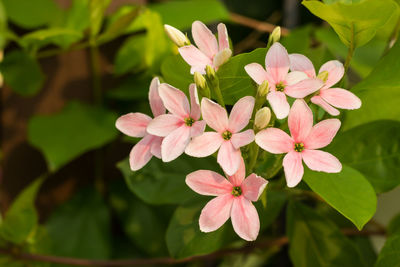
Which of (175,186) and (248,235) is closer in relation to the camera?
(248,235)

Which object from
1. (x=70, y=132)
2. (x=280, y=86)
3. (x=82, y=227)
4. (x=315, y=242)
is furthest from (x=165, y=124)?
(x=82, y=227)

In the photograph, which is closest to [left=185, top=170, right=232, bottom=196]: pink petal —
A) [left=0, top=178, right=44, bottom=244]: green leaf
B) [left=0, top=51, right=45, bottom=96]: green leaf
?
[left=0, top=178, right=44, bottom=244]: green leaf

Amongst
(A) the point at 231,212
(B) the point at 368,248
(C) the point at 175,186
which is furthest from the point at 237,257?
(A) the point at 231,212

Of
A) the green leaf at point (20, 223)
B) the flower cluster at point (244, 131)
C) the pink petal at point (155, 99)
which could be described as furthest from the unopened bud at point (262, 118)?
the green leaf at point (20, 223)

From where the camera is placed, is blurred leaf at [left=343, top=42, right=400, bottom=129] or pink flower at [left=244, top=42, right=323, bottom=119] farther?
blurred leaf at [left=343, top=42, right=400, bottom=129]

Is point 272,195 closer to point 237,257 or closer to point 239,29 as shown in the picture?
point 237,257

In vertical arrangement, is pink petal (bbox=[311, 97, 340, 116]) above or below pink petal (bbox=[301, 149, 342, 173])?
above

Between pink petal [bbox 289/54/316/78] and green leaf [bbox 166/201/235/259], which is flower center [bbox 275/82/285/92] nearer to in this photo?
pink petal [bbox 289/54/316/78]

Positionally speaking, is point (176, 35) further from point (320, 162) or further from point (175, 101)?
point (320, 162)
